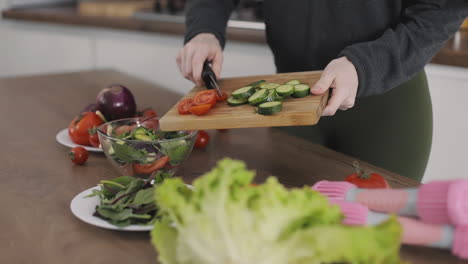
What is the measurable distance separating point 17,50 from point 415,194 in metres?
3.40

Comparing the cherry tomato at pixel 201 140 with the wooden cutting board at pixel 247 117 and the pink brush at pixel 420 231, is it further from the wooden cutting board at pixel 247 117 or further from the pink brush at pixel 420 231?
the pink brush at pixel 420 231

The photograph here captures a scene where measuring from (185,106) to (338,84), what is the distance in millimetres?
338

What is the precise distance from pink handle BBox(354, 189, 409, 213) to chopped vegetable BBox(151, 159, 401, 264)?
0.21 meters

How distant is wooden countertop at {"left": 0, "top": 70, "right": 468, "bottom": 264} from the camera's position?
944 mm

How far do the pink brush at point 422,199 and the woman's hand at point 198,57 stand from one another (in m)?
0.62

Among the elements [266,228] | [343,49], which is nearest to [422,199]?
[266,228]

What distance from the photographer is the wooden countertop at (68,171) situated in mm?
944

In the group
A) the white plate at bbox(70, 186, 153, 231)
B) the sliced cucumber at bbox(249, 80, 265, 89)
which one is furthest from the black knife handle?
the white plate at bbox(70, 186, 153, 231)

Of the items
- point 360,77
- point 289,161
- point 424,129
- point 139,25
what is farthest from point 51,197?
point 139,25

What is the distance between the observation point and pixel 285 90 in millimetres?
1261

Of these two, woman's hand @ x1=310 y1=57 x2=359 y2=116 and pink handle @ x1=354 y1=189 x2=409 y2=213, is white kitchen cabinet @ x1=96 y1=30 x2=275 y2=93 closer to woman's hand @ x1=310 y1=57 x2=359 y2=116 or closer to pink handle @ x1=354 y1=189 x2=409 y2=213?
woman's hand @ x1=310 y1=57 x2=359 y2=116

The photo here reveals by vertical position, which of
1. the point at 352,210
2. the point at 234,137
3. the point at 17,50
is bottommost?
the point at 17,50

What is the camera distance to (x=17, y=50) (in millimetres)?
3773

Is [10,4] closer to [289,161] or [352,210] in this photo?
[289,161]
